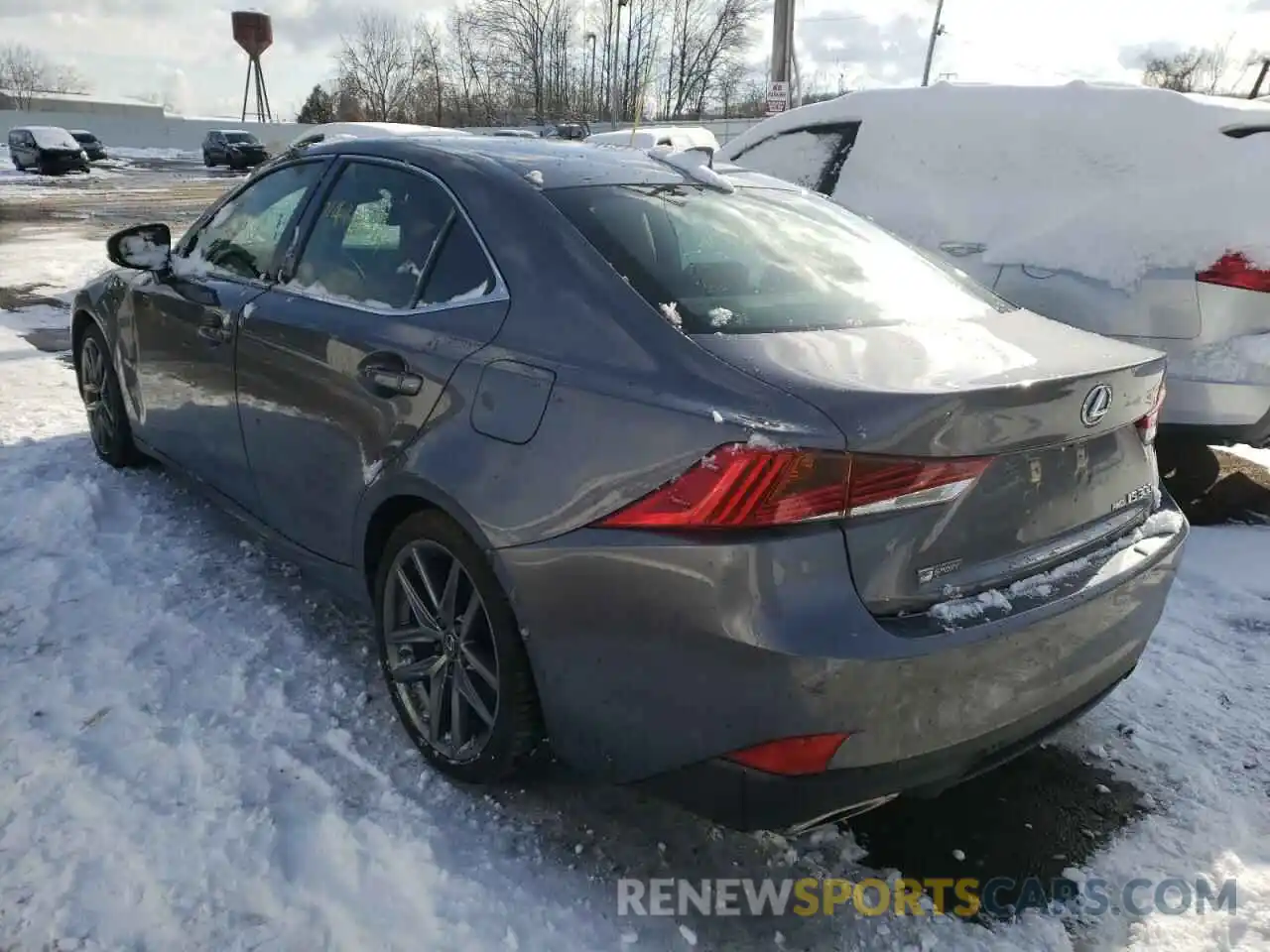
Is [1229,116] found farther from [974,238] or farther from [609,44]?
[609,44]

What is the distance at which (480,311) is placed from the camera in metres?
2.38

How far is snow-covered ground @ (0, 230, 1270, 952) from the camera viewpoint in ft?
6.92

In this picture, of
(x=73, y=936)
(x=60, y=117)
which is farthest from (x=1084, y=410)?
(x=60, y=117)

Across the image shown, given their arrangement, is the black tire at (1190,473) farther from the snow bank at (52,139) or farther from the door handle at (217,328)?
the snow bank at (52,139)

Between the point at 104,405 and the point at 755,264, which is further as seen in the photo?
the point at 104,405

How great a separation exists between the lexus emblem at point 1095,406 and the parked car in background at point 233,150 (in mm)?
41528

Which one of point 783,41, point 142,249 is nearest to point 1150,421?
point 142,249

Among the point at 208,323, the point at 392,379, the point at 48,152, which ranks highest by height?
the point at 392,379

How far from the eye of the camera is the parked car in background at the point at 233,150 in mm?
39000

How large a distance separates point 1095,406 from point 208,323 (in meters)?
2.84

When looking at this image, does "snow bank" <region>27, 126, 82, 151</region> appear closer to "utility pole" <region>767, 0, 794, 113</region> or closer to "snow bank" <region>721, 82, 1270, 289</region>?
"utility pole" <region>767, 0, 794, 113</region>

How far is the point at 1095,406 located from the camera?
2098 mm

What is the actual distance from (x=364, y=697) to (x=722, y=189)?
6.06 feet

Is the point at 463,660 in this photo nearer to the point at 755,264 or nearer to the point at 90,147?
the point at 755,264
